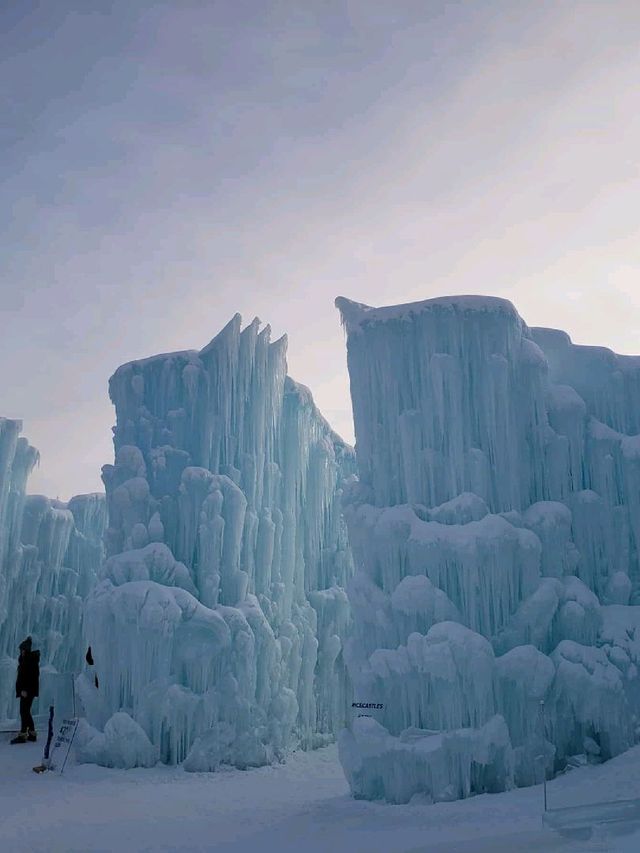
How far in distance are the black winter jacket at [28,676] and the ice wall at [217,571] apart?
115 inches

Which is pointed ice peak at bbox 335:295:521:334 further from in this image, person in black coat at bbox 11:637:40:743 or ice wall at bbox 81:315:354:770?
person in black coat at bbox 11:637:40:743

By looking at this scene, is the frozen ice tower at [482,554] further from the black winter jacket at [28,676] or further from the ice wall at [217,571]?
the black winter jacket at [28,676]

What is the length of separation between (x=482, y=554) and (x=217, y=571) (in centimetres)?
→ 710

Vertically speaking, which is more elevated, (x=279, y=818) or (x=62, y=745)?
(x=62, y=745)

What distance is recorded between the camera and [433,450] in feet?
41.5

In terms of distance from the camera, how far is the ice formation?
2392 cm

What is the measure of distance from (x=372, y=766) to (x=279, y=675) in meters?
6.36

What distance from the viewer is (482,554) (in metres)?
11.8

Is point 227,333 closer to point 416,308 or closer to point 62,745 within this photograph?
point 416,308

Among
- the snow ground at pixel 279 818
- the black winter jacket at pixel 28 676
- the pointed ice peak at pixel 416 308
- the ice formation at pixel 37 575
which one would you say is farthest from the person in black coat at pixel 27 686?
the pointed ice peak at pixel 416 308

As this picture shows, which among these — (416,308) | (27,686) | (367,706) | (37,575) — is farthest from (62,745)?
(37,575)

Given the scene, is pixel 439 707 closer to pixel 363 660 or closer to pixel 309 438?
pixel 363 660

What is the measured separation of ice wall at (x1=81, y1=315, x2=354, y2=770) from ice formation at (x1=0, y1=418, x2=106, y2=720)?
827cm

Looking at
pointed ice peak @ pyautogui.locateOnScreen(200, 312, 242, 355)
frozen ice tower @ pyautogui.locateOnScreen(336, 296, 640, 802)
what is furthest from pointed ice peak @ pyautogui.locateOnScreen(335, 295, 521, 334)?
pointed ice peak @ pyautogui.locateOnScreen(200, 312, 242, 355)
